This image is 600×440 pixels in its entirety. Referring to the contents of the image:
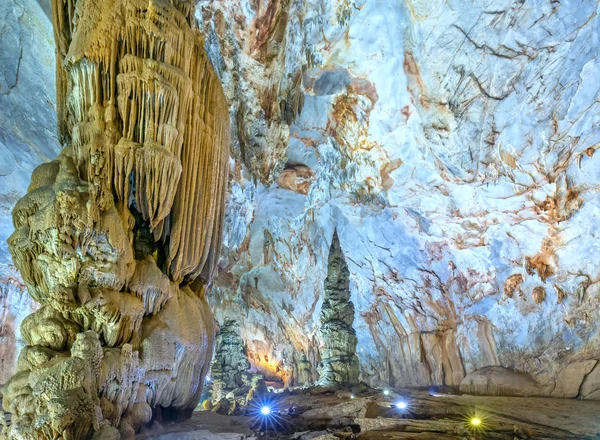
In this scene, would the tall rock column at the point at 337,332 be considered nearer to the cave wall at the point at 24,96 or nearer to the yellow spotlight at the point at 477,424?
the yellow spotlight at the point at 477,424

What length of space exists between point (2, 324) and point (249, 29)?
1104 cm

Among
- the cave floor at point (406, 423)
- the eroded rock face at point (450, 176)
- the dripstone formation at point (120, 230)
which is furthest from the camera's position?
the eroded rock face at point (450, 176)

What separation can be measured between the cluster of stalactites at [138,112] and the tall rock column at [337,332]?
19.1 feet

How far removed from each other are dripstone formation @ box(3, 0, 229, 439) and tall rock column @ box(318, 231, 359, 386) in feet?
17.5

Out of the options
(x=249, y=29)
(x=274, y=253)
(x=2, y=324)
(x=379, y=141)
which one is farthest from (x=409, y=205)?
(x=2, y=324)

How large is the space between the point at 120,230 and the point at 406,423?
420 cm

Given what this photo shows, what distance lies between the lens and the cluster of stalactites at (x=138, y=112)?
495 cm

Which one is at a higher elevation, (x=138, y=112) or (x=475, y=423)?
(x=138, y=112)

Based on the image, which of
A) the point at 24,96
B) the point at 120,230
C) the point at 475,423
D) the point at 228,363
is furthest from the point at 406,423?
the point at 228,363

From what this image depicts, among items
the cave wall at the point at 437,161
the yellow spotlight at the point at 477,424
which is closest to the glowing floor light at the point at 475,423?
the yellow spotlight at the point at 477,424

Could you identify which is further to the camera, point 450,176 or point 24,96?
point 450,176

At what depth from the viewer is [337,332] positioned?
10.7 meters

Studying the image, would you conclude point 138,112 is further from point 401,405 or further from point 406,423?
point 401,405

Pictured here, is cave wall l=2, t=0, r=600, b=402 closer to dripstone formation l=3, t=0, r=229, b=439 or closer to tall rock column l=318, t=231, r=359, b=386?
tall rock column l=318, t=231, r=359, b=386
